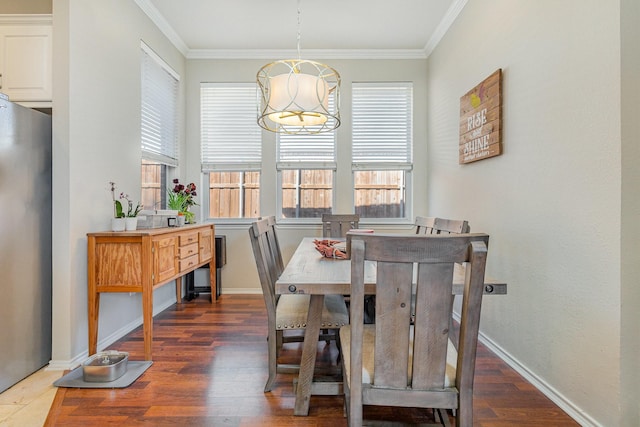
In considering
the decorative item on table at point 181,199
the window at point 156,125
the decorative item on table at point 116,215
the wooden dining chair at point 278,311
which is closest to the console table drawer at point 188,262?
the decorative item on table at point 181,199

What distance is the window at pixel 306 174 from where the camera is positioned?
165 inches

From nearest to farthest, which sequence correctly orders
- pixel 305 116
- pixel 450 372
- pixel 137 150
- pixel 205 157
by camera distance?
pixel 450 372, pixel 305 116, pixel 137 150, pixel 205 157

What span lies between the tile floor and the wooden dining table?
134cm

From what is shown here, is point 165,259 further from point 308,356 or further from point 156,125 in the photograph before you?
point 156,125

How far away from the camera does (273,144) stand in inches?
165

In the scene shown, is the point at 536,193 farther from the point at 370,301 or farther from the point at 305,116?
the point at 305,116

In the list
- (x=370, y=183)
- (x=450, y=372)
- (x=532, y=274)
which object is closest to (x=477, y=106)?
(x=532, y=274)

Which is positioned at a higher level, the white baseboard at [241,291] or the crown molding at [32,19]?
the crown molding at [32,19]

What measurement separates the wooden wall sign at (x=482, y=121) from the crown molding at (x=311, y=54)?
1.42 m

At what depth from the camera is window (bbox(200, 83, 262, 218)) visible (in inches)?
165

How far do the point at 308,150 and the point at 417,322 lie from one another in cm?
327

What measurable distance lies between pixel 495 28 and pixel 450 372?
8.13 ft

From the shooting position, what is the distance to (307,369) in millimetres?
1762

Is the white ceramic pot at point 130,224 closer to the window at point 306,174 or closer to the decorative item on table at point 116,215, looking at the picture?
the decorative item on table at point 116,215
